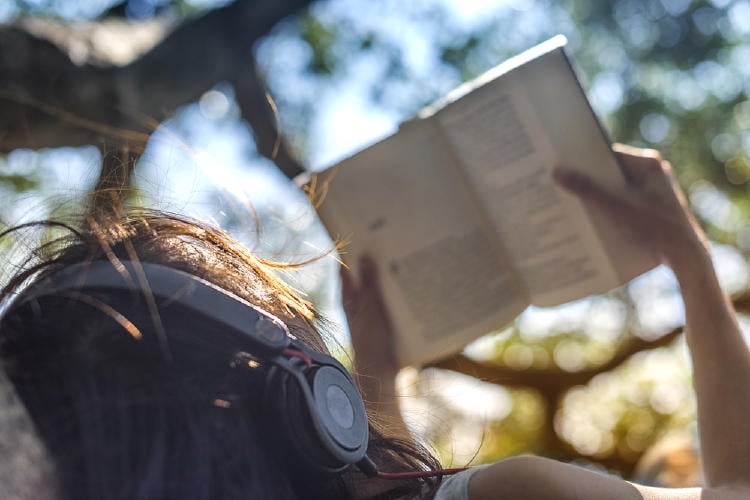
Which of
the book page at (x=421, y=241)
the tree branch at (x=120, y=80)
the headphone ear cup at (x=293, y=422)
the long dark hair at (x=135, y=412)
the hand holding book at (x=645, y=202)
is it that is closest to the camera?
the long dark hair at (x=135, y=412)

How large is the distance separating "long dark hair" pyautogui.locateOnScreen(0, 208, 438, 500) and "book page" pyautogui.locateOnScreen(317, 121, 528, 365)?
901mm

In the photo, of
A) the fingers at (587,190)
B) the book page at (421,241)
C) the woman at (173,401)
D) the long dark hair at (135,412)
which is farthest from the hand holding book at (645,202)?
the long dark hair at (135,412)

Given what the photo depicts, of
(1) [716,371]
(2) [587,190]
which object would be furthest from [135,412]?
(2) [587,190]

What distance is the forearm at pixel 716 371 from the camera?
3.91 feet

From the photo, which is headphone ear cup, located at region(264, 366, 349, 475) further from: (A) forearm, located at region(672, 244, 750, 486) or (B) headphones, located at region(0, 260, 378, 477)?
(A) forearm, located at region(672, 244, 750, 486)

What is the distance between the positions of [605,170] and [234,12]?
152 centimetres

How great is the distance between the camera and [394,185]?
1776 mm

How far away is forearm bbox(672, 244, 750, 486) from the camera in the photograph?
3.91ft

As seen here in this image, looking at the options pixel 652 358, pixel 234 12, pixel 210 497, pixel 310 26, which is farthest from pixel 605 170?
pixel 652 358

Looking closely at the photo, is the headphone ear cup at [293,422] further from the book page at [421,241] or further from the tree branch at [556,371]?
the tree branch at [556,371]

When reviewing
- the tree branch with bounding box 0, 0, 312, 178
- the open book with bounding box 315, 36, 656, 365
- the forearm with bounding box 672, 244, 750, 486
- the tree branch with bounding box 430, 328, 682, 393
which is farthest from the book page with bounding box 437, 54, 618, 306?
the tree branch with bounding box 430, 328, 682, 393

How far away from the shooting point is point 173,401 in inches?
28.2

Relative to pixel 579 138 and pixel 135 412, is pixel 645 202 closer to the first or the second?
pixel 579 138

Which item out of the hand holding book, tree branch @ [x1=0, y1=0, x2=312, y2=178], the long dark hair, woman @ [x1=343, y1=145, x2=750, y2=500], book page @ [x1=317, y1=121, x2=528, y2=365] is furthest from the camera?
tree branch @ [x1=0, y1=0, x2=312, y2=178]
